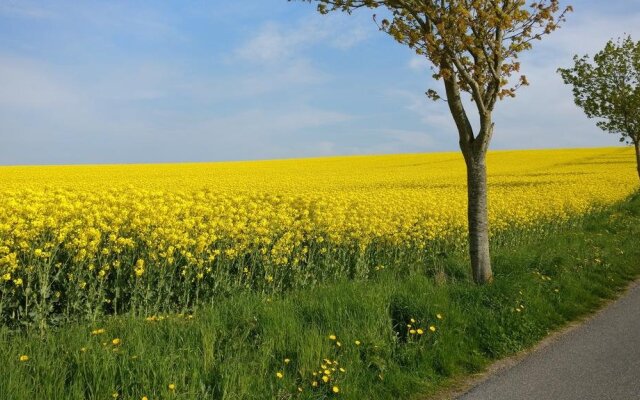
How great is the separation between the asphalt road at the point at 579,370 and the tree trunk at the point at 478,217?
5.86 feet

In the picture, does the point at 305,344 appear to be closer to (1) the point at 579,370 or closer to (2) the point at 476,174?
(1) the point at 579,370

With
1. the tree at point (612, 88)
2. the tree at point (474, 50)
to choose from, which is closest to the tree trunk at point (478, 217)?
the tree at point (474, 50)

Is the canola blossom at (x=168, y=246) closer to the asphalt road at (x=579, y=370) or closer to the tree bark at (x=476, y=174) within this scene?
the tree bark at (x=476, y=174)

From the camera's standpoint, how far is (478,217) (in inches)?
349

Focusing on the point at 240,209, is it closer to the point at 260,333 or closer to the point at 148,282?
the point at 148,282

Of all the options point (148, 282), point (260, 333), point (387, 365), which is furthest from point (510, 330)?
point (148, 282)

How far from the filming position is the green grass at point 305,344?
457 centimetres

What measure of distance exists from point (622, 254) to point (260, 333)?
9.51m

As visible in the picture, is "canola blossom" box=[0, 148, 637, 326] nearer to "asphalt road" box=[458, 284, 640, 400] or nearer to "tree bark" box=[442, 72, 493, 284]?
"tree bark" box=[442, 72, 493, 284]

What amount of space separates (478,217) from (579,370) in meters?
3.36

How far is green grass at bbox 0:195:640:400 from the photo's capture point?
4.57 meters

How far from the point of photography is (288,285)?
959 cm

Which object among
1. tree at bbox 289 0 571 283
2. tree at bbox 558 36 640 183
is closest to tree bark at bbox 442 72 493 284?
tree at bbox 289 0 571 283

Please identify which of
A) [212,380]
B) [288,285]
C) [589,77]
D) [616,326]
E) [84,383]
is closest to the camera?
[84,383]
